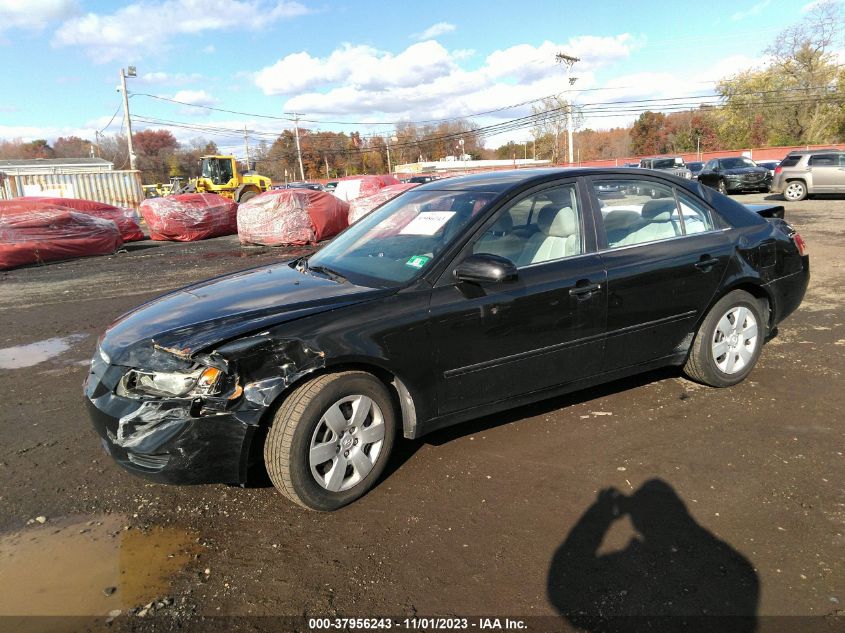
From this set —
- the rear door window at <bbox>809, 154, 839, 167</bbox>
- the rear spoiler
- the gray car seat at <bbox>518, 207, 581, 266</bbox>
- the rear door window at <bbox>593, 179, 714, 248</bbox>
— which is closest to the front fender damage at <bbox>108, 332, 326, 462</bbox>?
the gray car seat at <bbox>518, 207, 581, 266</bbox>

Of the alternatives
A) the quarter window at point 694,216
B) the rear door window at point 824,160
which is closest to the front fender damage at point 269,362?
the quarter window at point 694,216

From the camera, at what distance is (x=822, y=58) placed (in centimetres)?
4881

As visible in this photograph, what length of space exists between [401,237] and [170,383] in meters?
1.68

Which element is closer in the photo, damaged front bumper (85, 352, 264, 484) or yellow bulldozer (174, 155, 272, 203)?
damaged front bumper (85, 352, 264, 484)

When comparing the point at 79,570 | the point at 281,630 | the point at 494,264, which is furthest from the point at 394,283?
the point at 79,570

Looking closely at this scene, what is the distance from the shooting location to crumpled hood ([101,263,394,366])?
2842 millimetres

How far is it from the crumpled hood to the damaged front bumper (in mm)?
260

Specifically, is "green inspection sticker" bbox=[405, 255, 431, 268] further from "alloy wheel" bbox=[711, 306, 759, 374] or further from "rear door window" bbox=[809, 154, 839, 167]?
"rear door window" bbox=[809, 154, 839, 167]

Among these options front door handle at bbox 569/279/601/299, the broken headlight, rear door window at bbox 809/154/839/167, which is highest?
rear door window at bbox 809/154/839/167

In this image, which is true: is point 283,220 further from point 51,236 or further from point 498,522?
point 498,522

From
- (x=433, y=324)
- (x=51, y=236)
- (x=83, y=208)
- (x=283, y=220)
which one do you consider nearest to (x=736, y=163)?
(x=283, y=220)

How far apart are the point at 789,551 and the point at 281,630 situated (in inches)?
86.2

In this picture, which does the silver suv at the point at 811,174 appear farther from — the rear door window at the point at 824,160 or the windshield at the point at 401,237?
the windshield at the point at 401,237

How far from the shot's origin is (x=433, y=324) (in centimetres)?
313
